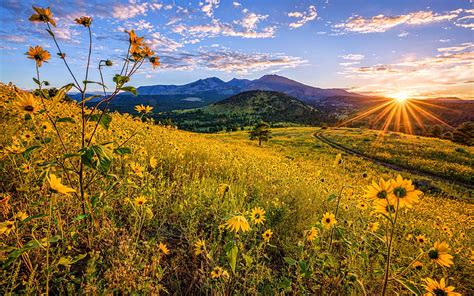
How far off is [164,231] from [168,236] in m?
0.11

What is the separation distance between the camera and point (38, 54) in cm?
242

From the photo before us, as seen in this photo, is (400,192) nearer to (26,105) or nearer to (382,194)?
(382,194)

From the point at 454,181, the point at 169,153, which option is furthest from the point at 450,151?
the point at 169,153

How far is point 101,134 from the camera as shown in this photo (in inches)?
215

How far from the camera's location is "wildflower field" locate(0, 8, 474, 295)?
7.09 feet

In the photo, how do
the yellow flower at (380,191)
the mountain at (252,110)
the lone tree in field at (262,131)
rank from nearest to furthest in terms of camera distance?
the yellow flower at (380,191)
the lone tree in field at (262,131)
the mountain at (252,110)

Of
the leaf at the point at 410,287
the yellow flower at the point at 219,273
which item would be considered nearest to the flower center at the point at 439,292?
the leaf at the point at 410,287

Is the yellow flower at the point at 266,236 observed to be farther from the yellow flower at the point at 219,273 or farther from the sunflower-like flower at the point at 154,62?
the sunflower-like flower at the point at 154,62

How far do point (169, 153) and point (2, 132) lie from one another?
10.4 ft

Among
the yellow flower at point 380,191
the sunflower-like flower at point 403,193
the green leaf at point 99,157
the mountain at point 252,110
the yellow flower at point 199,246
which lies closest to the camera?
the sunflower-like flower at point 403,193

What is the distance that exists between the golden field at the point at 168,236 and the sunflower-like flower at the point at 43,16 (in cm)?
73

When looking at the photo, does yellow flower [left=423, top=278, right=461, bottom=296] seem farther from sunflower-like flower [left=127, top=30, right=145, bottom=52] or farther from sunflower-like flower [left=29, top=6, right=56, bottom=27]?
sunflower-like flower [left=29, top=6, right=56, bottom=27]

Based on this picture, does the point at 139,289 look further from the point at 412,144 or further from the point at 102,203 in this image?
the point at 412,144

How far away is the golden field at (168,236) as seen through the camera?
2.30 meters
